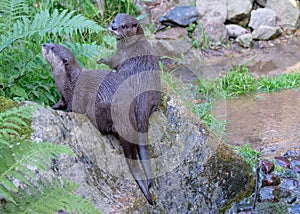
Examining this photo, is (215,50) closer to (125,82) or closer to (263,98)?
(263,98)

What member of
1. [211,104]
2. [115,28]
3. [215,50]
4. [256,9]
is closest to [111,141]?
[115,28]

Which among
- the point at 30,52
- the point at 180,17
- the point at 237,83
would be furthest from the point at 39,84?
the point at 180,17

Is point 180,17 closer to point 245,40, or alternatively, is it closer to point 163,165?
point 245,40

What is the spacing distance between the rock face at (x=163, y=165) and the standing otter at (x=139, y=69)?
0.33 ft

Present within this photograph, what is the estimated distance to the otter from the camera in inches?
88.4

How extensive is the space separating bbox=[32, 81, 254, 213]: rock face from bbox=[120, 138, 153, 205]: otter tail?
0.11 ft

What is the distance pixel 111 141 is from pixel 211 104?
2.20 m

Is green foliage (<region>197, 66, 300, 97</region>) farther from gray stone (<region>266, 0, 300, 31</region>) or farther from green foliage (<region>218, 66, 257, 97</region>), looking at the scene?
gray stone (<region>266, 0, 300, 31</region>)

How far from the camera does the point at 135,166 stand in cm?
223

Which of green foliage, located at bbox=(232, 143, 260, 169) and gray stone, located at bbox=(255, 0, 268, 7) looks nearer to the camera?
green foliage, located at bbox=(232, 143, 260, 169)

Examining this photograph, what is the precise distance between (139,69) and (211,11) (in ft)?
14.3

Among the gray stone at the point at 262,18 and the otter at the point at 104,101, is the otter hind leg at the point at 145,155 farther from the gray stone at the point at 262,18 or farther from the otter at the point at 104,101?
the gray stone at the point at 262,18

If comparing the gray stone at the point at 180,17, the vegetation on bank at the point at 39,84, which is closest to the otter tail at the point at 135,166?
the vegetation on bank at the point at 39,84

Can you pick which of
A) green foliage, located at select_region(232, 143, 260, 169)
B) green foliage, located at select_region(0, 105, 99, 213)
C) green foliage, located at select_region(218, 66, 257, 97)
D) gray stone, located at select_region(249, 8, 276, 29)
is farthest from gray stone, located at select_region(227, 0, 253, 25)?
green foliage, located at select_region(0, 105, 99, 213)
